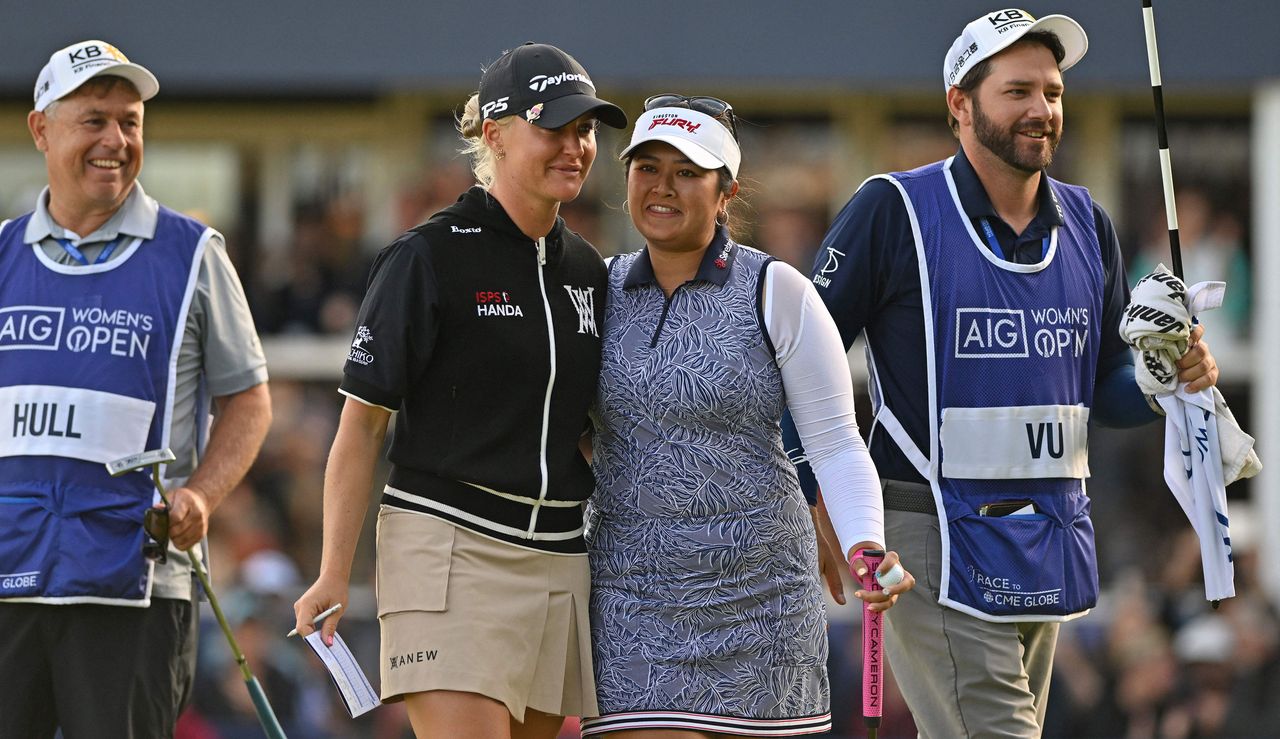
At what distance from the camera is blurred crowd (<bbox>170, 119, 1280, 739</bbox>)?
32.0ft

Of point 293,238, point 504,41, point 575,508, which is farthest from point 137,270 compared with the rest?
point 293,238

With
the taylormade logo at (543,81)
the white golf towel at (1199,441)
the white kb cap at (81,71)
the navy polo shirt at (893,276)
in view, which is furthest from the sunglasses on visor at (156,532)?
the white golf towel at (1199,441)

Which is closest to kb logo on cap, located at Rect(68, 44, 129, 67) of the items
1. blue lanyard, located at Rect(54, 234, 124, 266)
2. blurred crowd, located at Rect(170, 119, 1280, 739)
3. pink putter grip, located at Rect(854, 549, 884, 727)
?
blue lanyard, located at Rect(54, 234, 124, 266)

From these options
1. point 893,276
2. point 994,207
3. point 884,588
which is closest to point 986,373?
point 893,276

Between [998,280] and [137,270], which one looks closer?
[998,280]

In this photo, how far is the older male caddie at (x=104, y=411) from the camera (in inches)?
182

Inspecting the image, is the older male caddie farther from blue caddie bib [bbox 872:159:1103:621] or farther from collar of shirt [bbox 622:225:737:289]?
blue caddie bib [bbox 872:159:1103:621]

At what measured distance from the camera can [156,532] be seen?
4.60 meters

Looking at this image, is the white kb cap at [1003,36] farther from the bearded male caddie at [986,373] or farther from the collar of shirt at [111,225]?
the collar of shirt at [111,225]

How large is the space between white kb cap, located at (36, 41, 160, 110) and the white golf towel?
2652mm

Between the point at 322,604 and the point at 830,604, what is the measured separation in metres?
7.12

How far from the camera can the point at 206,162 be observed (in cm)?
1248

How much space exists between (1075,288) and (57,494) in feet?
8.58

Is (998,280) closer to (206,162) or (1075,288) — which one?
(1075,288)
